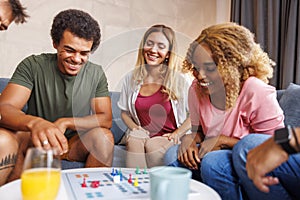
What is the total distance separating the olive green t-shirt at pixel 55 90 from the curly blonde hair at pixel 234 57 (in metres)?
0.61

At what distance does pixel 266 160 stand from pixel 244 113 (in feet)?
1.95

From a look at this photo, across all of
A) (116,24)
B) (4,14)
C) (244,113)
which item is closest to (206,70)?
(244,113)

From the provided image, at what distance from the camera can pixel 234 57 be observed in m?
1.29

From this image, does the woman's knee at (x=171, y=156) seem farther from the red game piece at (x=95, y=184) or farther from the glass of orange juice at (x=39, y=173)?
the glass of orange juice at (x=39, y=173)

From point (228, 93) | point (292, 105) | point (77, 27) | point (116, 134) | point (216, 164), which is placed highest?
point (77, 27)

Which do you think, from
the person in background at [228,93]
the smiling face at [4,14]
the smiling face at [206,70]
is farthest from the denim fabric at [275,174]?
the smiling face at [4,14]

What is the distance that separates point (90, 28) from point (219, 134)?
819 mm

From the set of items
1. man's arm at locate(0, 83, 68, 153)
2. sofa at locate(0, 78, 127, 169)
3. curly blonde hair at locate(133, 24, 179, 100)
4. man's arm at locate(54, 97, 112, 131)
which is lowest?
sofa at locate(0, 78, 127, 169)

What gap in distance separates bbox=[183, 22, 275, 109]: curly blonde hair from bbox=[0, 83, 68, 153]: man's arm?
65 centimetres

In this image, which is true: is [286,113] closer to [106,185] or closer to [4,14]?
[106,185]

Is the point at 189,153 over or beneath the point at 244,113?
beneath

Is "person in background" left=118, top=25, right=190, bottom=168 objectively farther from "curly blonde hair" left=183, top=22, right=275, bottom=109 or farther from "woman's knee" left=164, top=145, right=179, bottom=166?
"curly blonde hair" left=183, top=22, right=275, bottom=109

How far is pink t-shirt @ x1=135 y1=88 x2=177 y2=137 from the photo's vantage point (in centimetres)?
153

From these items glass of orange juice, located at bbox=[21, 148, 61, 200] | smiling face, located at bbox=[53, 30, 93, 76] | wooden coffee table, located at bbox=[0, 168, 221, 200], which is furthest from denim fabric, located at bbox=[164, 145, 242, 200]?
smiling face, located at bbox=[53, 30, 93, 76]
